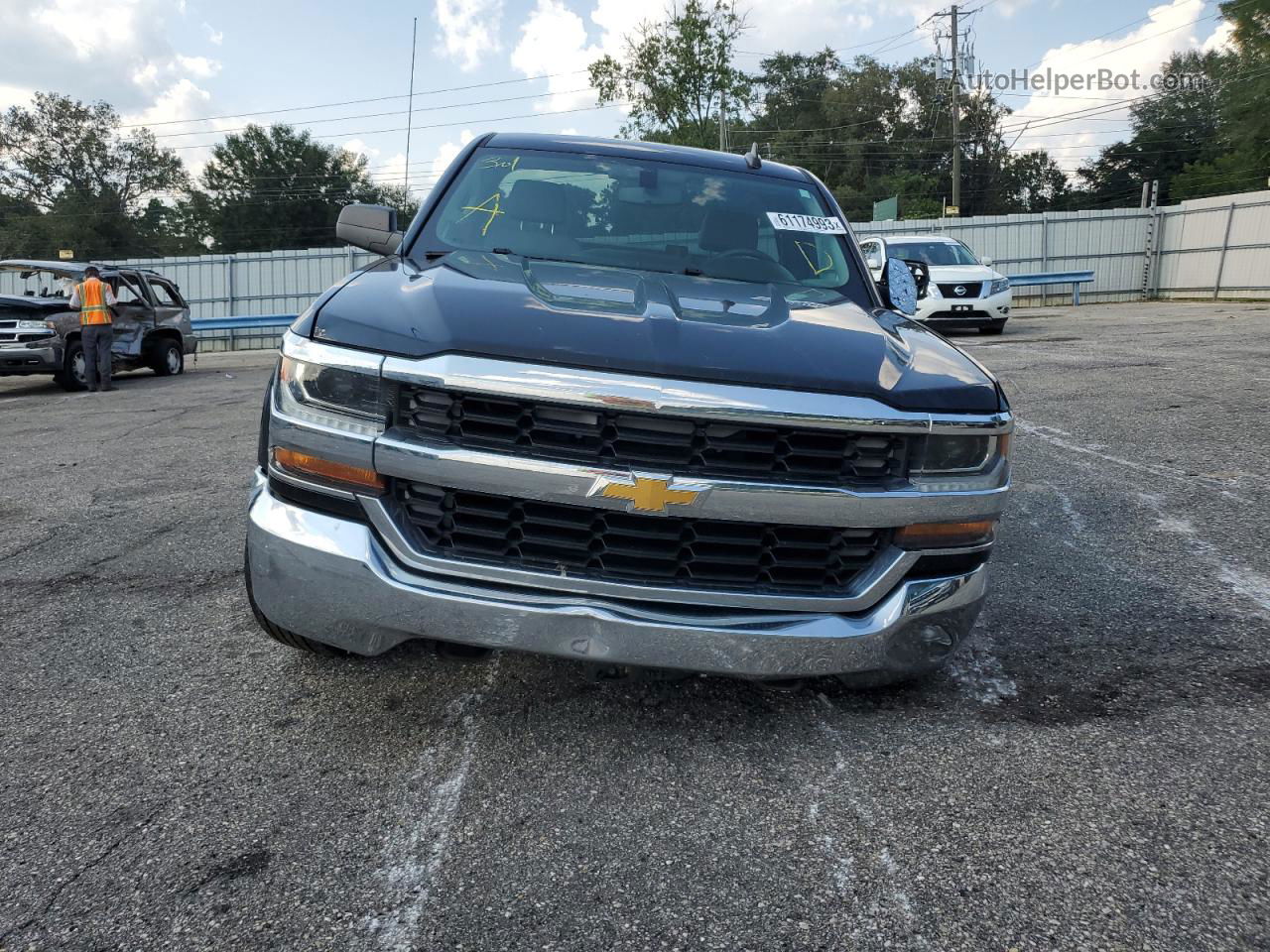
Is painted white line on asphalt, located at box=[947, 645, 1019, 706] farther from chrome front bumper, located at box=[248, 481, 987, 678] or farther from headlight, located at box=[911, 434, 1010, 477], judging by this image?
headlight, located at box=[911, 434, 1010, 477]

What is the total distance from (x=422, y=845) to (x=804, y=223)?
262 cm

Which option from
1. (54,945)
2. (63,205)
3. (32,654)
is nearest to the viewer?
(54,945)

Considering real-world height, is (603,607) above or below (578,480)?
below

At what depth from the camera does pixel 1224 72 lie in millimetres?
44469

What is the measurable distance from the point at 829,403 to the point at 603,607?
71 centimetres

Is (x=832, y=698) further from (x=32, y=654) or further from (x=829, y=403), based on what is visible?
(x=32, y=654)

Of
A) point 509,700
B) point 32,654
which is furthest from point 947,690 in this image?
point 32,654

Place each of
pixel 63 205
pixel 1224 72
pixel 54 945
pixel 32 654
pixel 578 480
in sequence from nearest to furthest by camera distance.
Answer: pixel 54 945 → pixel 578 480 → pixel 32 654 → pixel 1224 72 → pixel 63 205

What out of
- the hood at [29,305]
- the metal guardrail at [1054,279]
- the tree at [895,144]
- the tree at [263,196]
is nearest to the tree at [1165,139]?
the tree at [895,144]

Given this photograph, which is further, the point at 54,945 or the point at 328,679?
the point at 328,679

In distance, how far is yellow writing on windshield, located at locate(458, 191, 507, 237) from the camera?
3.48 meters

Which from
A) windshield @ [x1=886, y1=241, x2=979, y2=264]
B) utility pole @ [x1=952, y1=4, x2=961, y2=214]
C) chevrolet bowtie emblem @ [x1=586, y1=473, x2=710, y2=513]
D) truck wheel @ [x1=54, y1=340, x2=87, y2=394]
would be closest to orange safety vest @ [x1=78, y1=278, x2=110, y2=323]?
truck wheel @ [x1=54, y1=340, x2=87, y2=394]

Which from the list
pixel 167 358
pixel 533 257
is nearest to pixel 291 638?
pixel 533 257

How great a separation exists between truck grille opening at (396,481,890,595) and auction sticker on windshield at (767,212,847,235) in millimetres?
1677
